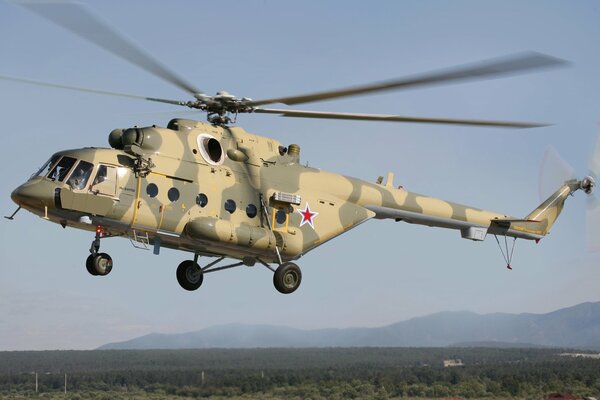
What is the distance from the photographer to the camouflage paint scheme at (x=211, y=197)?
19.6 meters

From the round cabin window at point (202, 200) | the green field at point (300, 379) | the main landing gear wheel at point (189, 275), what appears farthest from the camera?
the green field at point (300, 379)

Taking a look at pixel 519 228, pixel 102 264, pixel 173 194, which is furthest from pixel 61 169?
pixel 519 228

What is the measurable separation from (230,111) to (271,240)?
11.1ft

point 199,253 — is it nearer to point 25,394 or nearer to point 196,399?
point 196,399

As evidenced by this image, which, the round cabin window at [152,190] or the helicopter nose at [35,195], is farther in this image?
the round cabin window at [152,190]

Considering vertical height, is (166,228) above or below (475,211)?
below

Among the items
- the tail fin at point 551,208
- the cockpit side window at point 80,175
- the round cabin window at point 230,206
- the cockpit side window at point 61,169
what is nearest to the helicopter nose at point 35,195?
the cockpit side window at point 61,169

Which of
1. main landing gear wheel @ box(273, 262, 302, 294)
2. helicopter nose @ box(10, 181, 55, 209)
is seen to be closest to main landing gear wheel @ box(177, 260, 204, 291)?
main landing gear wheel @ box(273, 262, 302, 294)

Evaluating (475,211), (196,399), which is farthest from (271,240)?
(196,399)

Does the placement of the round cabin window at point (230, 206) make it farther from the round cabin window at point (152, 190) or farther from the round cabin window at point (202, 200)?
the round cabin window at point (152, 190)

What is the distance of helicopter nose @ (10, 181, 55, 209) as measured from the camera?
19.0 metres

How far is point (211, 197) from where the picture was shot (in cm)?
2114

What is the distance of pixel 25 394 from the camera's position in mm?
111625

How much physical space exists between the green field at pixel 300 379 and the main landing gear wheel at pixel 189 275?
147 feet
